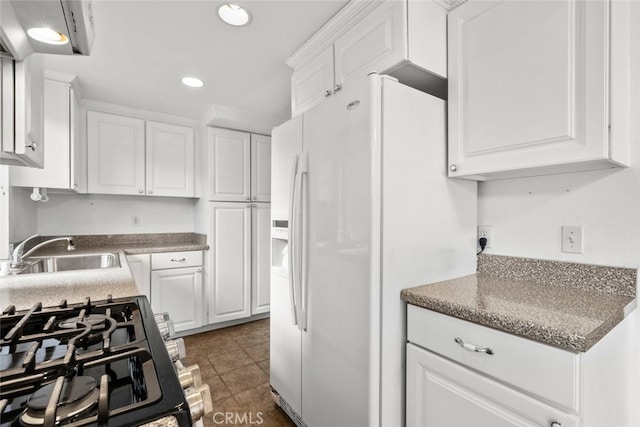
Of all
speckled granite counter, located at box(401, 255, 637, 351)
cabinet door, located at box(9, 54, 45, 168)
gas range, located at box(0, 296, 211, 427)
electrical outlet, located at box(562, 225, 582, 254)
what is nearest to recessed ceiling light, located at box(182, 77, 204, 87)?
cabinet door, located at box(9, 54, 45, 168)

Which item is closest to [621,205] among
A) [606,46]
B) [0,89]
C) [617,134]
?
[617,134]

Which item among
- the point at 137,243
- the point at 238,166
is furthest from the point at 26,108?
the point at 137,243

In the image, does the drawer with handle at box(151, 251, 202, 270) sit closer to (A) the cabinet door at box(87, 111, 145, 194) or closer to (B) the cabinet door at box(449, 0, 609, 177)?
(A) the cabinet door at box(87, 111, 145, 194)

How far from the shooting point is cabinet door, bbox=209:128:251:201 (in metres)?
3.12

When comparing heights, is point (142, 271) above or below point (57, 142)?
below

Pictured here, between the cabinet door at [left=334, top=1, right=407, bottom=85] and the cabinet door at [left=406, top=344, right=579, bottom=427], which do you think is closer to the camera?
the cabinet door at [left=406, top=344, right=579, bottom=427]

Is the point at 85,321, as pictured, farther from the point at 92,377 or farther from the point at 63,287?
the point at 63,287

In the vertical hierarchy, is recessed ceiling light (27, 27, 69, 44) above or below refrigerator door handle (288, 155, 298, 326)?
above

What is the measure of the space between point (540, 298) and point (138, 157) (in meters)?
3.31

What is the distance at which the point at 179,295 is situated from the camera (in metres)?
2.98

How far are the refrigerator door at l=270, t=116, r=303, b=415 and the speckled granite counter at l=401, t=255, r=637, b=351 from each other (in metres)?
0.77

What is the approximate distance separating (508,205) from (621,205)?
42 centimetres

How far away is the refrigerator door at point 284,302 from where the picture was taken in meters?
1.67

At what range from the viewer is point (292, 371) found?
1.72m
